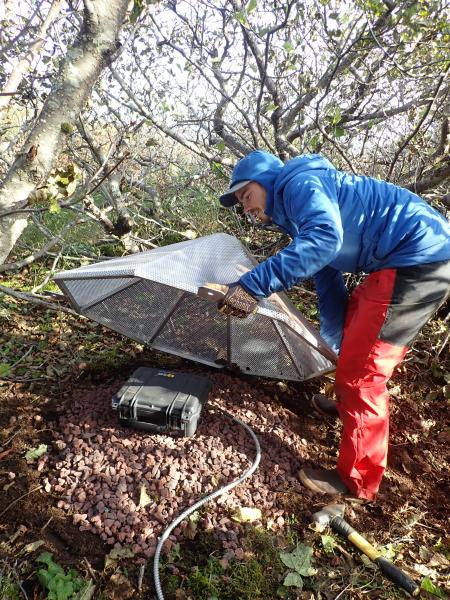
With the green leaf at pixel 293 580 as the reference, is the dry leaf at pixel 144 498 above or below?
above

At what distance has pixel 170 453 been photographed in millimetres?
2582

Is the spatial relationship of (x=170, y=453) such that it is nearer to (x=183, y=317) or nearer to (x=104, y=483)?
(x=104, y=483)

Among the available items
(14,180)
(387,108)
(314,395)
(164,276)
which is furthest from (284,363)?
(387,108)

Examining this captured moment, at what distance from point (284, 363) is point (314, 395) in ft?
1.46

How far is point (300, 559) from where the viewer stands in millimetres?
2160

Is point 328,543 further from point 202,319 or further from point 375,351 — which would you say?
point 202,319

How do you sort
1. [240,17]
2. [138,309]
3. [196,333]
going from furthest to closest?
[196,333] → [138,309] → [240,17]

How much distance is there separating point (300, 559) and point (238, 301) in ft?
4.53

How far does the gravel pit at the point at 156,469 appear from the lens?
87.5 inches

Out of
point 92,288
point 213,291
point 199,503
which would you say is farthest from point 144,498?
point 92,288

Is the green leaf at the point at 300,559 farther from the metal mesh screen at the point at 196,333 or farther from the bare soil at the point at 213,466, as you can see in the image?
the metal mesh screen at the point at 196,333

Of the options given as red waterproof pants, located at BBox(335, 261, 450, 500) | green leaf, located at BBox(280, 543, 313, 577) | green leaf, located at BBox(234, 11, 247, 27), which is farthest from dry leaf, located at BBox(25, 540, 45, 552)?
green leaf, located at BBox(234, 11, 247, 27)

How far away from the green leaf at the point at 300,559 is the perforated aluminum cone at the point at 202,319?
3.61 feet

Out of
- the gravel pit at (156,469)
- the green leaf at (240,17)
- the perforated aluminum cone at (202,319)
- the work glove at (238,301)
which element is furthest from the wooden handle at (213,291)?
the green leaf at (240,17)
